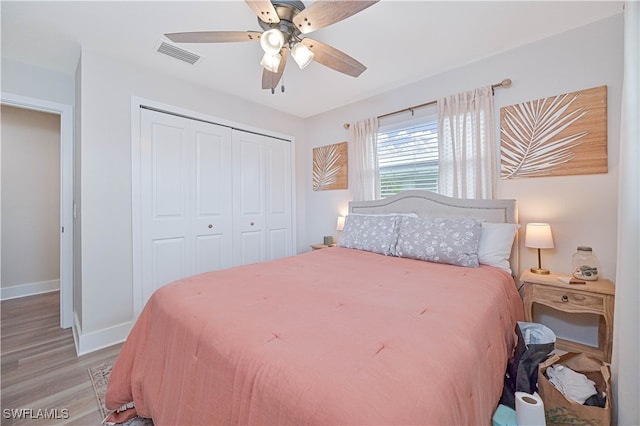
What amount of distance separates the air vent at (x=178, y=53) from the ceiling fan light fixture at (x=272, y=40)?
123 centimetres

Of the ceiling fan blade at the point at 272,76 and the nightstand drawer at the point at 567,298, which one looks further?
the ceiling fan blade at the point at 272,76

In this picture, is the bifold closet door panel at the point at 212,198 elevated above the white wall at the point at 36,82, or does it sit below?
below

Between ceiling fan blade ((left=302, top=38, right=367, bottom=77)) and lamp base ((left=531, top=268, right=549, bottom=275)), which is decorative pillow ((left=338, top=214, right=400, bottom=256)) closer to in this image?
lamp base ((left=531, top=268, right=549, bottom=275))

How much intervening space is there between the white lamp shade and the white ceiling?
1.56 metres

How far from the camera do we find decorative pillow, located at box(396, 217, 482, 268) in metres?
2.06

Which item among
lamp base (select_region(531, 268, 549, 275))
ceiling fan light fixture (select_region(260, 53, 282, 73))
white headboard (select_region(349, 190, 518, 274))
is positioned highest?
ceiling fan light fixture (select_region(260, 53, 282, 73))

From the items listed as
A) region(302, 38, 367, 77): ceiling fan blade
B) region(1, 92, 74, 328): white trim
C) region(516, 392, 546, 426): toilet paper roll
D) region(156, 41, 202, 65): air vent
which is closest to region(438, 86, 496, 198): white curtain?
region(302, 38, 367, 77): ceiling fan blade

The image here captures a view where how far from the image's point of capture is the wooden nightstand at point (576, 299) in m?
1.69

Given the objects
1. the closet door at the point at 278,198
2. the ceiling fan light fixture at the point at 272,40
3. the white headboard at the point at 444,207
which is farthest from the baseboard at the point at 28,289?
the ceiling fan light fixture at the point at 272,40

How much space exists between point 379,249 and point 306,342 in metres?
1.73

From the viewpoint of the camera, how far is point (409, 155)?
9.96ft

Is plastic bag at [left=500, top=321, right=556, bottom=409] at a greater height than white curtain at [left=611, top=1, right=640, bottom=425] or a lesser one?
lesser

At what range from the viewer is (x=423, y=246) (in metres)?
2.23

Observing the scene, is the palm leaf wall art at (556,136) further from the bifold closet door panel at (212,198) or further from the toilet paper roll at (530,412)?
the bifold closet door panel at (212,198)
